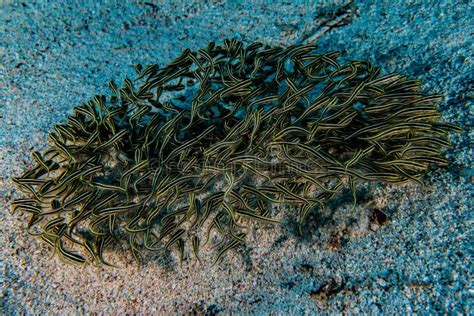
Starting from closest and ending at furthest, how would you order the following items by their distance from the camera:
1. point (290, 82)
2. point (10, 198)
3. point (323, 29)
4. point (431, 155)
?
point (431, 155), point (290, 82), point (10, 198), point (323, 29)

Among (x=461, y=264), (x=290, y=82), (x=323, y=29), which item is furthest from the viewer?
(x=323, y=29)

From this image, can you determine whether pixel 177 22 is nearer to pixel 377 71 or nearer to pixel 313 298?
pixel 377 71

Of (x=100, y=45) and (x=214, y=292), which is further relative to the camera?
(x=100, y=45)

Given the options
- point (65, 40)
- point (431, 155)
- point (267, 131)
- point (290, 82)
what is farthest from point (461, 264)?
point (65, 40)

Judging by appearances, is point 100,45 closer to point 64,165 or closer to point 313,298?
point 64,165

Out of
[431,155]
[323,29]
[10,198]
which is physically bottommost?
[431,155]

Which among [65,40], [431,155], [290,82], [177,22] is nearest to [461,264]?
[431,155]

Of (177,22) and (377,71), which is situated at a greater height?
(177,22)
